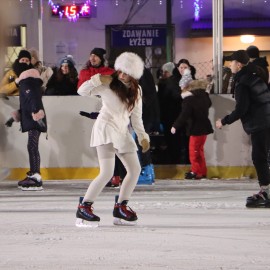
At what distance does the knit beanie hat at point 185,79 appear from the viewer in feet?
42.9

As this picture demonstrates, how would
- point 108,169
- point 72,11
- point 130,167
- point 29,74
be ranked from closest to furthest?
point 108,169
point 130,167
point 29,74
point 72,11

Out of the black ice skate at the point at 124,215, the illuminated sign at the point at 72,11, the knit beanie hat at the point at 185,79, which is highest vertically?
the illuminated sign at the point at 72,11

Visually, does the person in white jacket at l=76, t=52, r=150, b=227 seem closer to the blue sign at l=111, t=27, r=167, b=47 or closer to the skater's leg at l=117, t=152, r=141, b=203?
the skater's leg at l=117, t=152, r=141, b=203

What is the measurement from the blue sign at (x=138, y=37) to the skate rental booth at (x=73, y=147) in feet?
27.5

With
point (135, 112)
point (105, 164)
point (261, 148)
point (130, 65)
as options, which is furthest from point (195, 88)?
point (105, 164)

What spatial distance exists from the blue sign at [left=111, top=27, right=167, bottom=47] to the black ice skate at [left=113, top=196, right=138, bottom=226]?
535 inches

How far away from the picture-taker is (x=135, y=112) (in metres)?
8.03

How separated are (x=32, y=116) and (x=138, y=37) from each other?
33.9ft

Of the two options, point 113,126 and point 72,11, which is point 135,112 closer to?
point 113,126

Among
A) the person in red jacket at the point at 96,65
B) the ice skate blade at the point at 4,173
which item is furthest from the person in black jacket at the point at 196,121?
the ice skate blade at the point at 4,173

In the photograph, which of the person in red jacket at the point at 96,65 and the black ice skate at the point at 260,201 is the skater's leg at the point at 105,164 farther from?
the person in red jacket at the point at 96,65

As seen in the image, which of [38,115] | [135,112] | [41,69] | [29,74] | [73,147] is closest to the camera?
[135,112]

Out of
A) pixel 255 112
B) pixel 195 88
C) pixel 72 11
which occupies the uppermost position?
pixel 72 11

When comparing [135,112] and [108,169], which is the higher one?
[135,112]
